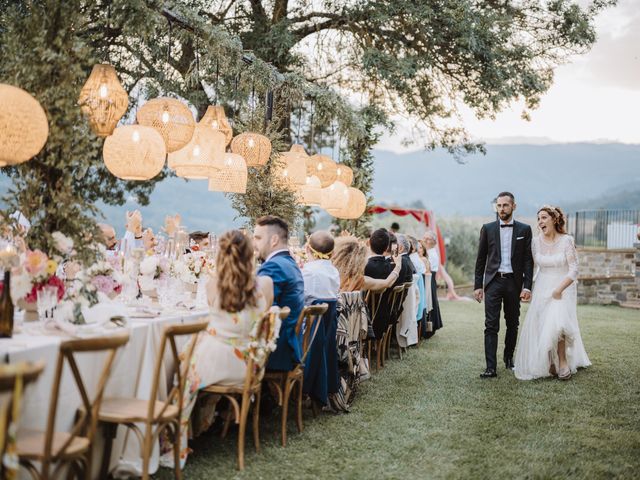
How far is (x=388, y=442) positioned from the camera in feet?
15.5

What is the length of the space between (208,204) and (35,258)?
167 ft

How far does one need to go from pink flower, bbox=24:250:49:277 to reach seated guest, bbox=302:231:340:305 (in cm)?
229

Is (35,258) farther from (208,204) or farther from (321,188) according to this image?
(208,204)

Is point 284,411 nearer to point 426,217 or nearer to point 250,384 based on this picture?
point 250,384

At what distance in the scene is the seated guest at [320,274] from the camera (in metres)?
5.33

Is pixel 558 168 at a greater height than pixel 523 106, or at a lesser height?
greater

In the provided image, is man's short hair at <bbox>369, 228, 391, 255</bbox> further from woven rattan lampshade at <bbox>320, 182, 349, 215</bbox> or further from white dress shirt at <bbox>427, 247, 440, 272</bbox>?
white dress shirt at <bbox>427, 247, 440, 272</bbox>

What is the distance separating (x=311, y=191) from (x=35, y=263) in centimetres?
588

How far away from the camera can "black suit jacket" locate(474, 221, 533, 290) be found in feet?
22.7

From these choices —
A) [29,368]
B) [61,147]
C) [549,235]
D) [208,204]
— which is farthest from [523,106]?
[208,204]

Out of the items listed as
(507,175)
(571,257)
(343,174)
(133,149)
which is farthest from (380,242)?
(507,175)

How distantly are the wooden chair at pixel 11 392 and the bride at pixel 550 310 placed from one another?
555cm

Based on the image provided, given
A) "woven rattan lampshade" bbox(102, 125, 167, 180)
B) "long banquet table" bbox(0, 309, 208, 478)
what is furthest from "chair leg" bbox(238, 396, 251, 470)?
"woven rattan lampshade" bbox(102, 125, 167, 180)

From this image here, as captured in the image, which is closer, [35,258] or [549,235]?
[35,258]
